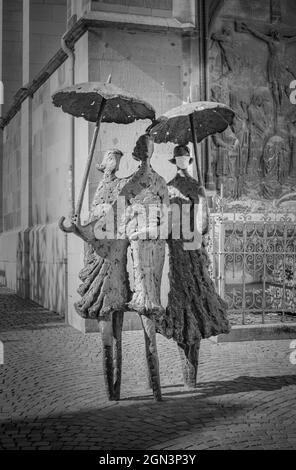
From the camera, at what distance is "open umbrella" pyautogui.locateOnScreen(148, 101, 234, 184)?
600cm

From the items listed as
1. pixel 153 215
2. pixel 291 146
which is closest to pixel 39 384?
pixel 153 215

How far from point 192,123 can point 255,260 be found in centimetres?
338

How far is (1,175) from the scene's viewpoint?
1981 cm

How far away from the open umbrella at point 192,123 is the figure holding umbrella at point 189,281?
0.01 m

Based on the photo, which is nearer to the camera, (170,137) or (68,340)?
(170,137)

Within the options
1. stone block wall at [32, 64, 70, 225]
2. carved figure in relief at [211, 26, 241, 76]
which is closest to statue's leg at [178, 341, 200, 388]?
stone block wall at [32, 64, 70, 225]

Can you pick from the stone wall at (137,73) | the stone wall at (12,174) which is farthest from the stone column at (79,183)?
the stone wall at (12,174)

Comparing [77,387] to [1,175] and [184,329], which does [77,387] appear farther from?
[1,175]

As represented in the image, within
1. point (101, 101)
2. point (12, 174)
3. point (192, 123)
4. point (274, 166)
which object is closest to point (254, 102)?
point (274, 166)

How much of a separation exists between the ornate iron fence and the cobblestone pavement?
897 mm

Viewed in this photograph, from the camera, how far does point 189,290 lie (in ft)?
19.9

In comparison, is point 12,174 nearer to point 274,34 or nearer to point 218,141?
point 218,141
